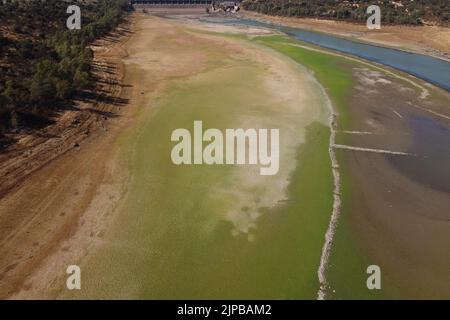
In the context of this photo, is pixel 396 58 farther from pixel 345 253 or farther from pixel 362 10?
pixel 345 253

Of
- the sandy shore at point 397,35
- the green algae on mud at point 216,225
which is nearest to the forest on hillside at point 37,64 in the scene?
the green algae on mud at point 216,225

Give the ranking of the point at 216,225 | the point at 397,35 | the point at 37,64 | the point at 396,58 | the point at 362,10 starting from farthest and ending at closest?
the point at 362,10 → the point at 397,35 → the point at 396,58 → the point at 37,64 → the point at 216,225

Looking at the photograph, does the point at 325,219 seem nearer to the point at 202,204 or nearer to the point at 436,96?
the point at 202,204

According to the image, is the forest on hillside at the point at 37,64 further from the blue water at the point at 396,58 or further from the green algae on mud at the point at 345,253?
the blue water at the point at 396,58

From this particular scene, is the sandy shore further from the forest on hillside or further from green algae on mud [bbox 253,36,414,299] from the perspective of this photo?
the forest on hillside

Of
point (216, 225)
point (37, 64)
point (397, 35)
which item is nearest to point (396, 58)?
point (397, 35)

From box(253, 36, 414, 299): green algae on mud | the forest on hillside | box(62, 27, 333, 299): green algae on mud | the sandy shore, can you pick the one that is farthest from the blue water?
the forest on hillside
